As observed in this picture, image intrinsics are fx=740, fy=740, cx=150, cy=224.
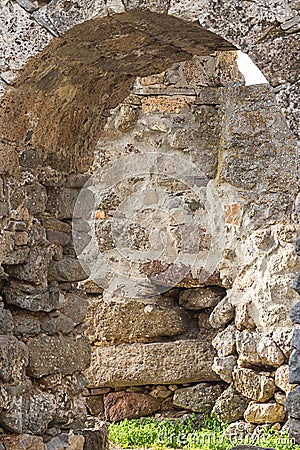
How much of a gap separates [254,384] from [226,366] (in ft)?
0.88

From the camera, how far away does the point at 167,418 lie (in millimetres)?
5594

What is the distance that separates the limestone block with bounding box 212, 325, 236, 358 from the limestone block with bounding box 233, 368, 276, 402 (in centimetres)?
16

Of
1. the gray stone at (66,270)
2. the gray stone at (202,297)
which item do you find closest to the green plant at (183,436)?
the gray stone at (202,297)

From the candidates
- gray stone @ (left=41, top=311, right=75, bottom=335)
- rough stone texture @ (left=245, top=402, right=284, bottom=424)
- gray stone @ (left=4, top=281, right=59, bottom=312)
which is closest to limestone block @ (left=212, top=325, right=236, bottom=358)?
rough stone texture @ (left=245, top=402, right=284, bottom=424)

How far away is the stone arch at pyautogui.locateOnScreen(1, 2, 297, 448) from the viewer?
2.93 m

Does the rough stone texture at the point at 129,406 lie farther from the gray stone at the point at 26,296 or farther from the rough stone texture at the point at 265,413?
the gray stone at the point at 26,296

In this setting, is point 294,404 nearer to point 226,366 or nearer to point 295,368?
point 295,368

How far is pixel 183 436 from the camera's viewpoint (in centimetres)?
527

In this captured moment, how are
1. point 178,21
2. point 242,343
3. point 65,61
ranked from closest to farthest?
point 178,21 < point 65,61 < point 242,343

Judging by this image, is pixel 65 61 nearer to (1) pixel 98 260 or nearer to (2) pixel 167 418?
(1) pixel 98 260

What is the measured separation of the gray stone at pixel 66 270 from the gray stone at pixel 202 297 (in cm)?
180

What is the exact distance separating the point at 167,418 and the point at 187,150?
2048 mm

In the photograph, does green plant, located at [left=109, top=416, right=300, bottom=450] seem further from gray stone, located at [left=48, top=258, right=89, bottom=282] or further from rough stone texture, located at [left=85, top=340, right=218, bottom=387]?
gray stone, located at [left=48, top=258, right=89, bottom=282]

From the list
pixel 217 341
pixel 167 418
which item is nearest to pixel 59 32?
pixel 217 341
